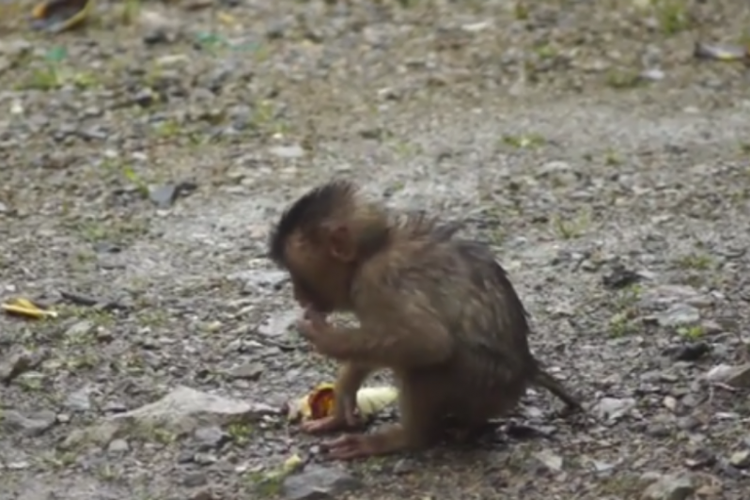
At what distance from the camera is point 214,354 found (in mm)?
6406

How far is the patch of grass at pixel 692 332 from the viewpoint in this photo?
6.17m

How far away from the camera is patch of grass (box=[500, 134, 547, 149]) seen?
8906mm

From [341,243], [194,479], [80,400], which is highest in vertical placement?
[341,243]

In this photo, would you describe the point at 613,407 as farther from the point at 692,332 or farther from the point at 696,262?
the point at 696,262

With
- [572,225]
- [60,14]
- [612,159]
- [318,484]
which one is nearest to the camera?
[318,484]

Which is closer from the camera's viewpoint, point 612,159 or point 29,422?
point 29,422

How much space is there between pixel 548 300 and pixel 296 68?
367 cm

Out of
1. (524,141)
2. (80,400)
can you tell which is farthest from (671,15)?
(80,400)

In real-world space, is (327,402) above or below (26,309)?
above

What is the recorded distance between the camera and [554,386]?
550 centimetres

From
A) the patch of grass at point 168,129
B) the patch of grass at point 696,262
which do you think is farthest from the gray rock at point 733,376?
the patch of grass at point 168,129

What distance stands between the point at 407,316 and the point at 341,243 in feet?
1.34

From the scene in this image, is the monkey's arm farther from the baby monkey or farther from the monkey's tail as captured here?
the monkey's tail

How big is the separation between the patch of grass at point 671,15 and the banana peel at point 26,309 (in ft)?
16.4
